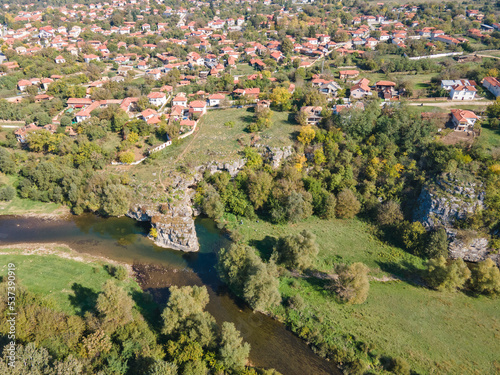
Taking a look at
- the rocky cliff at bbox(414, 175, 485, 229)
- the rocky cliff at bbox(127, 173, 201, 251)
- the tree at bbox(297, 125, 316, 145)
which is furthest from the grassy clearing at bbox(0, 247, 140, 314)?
the rocky cliff at bbox(414, 175, 485, 229)

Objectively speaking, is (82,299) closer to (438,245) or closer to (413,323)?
(413,323)

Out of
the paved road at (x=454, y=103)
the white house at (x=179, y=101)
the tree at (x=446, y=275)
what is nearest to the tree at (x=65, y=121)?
the white house at (x=179, y=101)

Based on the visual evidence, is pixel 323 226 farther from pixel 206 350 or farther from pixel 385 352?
pixel 206 350

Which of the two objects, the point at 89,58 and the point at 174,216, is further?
the point at 89,58

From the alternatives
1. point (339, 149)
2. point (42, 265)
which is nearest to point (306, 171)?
point (339, 149)

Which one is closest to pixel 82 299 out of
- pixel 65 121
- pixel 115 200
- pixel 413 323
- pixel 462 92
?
pixel 115 200

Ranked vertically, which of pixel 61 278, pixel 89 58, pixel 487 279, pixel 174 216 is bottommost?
pixel 487 279
